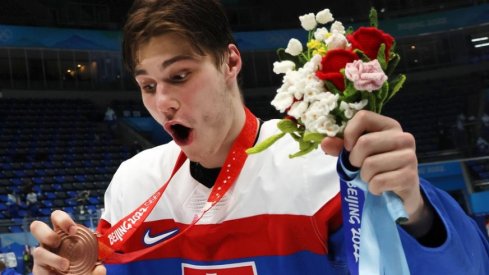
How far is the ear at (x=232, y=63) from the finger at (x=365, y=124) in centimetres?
59

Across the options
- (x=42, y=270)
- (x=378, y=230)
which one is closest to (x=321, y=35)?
(x=378, y=230)

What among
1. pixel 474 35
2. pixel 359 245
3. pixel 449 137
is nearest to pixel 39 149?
pixel 449 137

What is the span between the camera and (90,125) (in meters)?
16.8

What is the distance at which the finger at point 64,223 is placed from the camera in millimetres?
1387

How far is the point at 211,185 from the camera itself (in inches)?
62.0

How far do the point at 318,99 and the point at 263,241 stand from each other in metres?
0.55

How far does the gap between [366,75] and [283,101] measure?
17cm

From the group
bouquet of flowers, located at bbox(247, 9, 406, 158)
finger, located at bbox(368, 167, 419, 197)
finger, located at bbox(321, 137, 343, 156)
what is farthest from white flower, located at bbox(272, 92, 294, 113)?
finger, located at bbox(368, 167, 419, 197)

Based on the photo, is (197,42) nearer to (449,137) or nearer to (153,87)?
(153,87)

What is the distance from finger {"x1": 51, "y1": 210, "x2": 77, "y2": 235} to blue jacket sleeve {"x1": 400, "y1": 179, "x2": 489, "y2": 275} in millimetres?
769

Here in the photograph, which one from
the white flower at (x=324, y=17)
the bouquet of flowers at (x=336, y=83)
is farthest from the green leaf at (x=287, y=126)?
the white flower at (x=324, y=17)

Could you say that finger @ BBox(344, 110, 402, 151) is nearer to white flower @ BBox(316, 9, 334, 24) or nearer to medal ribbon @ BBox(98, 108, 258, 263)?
white flower @ BBox(316, 9, 334, 24)

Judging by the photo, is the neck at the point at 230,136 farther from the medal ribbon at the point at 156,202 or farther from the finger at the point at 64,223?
the finger at the point at 64,223

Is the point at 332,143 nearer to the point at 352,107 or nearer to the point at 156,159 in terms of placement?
the point at 352,107
